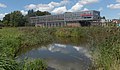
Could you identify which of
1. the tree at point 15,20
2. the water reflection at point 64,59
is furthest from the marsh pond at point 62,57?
the tree at point 15,20

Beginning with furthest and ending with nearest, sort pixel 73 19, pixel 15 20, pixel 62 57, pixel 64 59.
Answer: pixel 73 19 → pixel 15 20 → pixel 62 57 → pixel 64 59

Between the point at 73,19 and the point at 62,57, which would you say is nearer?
the point at 62,57

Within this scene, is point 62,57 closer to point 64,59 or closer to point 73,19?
point 64,59

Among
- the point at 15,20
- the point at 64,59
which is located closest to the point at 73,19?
the point at 15,20

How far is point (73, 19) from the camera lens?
85.1m

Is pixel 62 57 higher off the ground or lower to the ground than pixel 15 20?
→ lower

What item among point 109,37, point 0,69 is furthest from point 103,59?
point 0,69

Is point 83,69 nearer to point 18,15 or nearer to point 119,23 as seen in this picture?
point 119,23

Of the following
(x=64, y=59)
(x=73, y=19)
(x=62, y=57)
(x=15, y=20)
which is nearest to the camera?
(x=64, y=59)

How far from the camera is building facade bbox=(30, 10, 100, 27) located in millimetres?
80625

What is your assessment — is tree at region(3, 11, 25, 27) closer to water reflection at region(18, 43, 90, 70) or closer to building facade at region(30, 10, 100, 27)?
building facade at region(30, 10, 100, 27)

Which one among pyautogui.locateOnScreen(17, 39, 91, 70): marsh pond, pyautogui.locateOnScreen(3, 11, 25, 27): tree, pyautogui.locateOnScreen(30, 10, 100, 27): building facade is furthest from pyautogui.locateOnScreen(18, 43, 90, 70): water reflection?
pyautogui.locateOnScreen(3, 11, 25, 27): tree

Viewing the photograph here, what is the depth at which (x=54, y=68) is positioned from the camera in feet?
43.1

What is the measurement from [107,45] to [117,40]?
65cm
